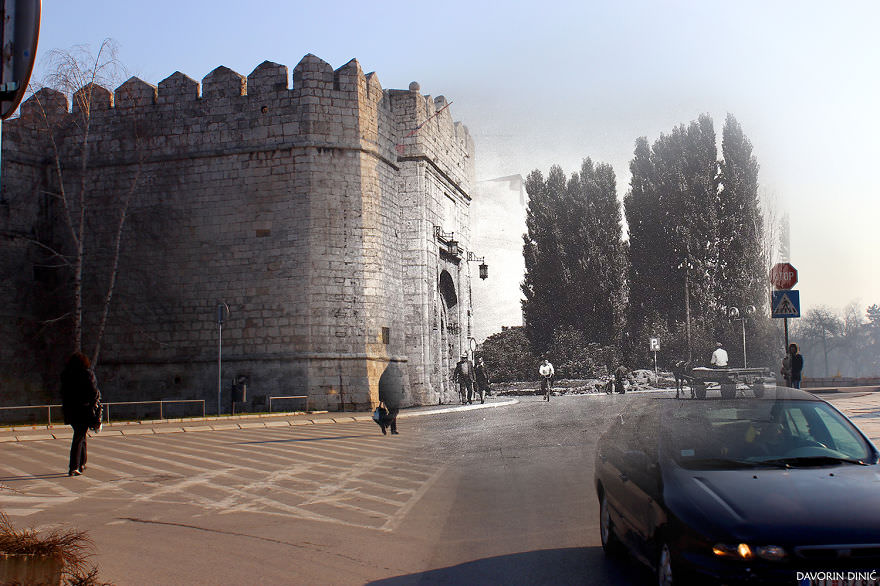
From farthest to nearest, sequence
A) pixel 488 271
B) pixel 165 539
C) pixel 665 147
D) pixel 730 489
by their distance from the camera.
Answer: pixel 488 271 < pixel 665 147 < pixel 165 539 < pixel 730 489

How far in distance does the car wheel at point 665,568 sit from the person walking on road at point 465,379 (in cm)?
2260

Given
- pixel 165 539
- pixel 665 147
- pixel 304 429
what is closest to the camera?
pixel 165 539

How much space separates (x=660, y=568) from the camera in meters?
4.28

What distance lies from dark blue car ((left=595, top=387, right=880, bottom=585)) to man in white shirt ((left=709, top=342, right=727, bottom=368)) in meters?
13.0

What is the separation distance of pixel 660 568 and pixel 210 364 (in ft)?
71.1

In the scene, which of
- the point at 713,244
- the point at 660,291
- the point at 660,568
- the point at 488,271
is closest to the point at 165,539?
the point at 660,568

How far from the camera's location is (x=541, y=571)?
5.18 m

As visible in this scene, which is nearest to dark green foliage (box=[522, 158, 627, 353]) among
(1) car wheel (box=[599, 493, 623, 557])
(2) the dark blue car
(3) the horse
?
(3) the horse

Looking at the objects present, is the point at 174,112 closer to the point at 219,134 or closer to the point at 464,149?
the point at 219,134

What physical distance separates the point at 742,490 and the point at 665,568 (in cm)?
54

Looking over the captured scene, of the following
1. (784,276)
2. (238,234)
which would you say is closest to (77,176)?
(238,234)

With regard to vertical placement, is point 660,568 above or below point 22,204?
below

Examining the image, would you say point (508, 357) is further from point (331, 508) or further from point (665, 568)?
point (665, 568)

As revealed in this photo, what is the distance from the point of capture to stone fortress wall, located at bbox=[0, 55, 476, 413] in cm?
2422
